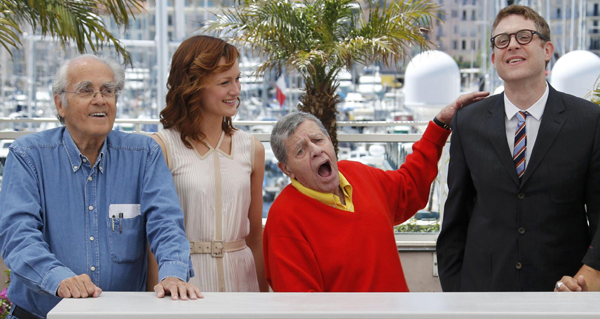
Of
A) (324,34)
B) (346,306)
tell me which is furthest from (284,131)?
(324,34)

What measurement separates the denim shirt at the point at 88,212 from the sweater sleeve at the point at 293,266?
440 mm

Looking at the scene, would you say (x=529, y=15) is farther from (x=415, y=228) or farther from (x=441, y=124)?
(x=415, y=228)

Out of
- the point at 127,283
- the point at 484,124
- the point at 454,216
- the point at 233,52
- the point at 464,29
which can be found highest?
the point at 464,29

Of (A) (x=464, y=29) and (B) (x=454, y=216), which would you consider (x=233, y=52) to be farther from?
(A) (x=464, y=29)

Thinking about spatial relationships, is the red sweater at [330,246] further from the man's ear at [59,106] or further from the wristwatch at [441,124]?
the man's ear at [59,106]

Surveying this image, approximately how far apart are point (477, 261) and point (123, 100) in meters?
34.5

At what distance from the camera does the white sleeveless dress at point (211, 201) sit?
2592mm

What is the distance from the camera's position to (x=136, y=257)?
7.17 ft

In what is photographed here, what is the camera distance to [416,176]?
2.90 m

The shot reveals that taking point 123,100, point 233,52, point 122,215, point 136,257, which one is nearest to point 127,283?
point 136,257

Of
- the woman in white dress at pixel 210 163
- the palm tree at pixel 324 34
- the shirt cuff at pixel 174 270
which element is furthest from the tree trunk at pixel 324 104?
the shirt cuff at pixel 174 270

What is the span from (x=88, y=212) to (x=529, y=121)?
1624 millimetres

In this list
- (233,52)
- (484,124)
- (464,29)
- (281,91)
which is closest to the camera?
(484,124)
